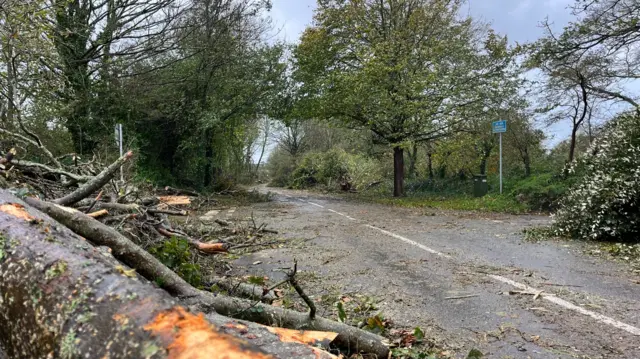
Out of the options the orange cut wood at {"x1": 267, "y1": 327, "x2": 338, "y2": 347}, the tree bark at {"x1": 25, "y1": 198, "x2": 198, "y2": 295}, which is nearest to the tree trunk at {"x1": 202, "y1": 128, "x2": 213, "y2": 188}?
the tree bark at {"x1": 25, "y1": 198, "x2": 198, "y2": 295}

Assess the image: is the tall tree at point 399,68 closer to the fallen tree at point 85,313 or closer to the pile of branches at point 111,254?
the pile of branches at point 111,254

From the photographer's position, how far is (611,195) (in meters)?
Result: 7.12

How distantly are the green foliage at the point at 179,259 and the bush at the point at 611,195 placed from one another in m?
6.83

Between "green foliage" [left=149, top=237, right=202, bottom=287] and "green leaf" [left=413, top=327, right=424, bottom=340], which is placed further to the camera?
"green foliage" [left=149, top=237, right=202, bottom=287]

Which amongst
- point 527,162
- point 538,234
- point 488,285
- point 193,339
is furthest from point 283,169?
point 193,339

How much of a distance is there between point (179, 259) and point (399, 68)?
43.8 ft

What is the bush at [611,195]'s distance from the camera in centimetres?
702

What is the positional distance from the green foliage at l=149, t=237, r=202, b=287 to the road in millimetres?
1445

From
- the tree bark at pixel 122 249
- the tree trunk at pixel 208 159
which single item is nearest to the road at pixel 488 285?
the tree bark at pixel 122 249

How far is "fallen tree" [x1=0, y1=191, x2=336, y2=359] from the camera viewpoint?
1.14m

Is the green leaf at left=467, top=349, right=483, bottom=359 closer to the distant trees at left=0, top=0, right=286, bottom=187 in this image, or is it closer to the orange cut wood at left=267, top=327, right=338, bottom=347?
the orange cut wood at left=267, top=327, right=338, bottom=347

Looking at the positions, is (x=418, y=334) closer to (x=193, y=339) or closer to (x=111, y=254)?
(x=111, y=254)

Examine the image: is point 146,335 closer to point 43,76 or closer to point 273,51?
point 43,76

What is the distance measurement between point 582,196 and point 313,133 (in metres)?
34.1
